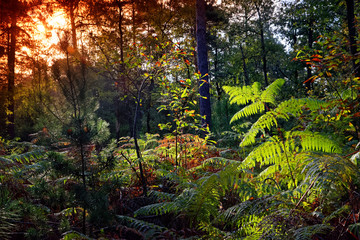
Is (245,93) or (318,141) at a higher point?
(245,93)

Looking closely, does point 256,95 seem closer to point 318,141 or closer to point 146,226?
point 318,141

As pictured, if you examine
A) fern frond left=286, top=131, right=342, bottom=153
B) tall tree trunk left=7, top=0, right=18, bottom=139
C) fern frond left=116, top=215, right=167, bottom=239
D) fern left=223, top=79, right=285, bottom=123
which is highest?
tall tree trunk left=7, top=0, right=18, bottom=139

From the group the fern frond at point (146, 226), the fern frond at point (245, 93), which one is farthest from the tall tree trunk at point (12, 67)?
the fern frond at point (245, 93)

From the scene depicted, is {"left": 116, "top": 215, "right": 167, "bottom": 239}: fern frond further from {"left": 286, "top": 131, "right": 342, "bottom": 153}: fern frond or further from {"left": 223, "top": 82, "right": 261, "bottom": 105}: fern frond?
{"left": 286, "top": 131, "right": 342, "bottom": 153}: fern frond

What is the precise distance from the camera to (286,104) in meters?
2.46

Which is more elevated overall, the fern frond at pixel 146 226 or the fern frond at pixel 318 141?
the fern frond at pixel 318 141

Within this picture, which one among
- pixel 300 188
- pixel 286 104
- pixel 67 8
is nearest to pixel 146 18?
pixel 67 8

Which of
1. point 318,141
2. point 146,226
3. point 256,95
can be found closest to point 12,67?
point 146,226

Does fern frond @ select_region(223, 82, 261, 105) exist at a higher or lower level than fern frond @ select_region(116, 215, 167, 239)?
higher

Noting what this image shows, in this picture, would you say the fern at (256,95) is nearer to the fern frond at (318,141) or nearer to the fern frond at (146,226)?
the fern frond at (318,141)

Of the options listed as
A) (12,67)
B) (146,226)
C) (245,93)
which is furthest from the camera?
(12,67)

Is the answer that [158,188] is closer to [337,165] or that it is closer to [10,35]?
[337,165]

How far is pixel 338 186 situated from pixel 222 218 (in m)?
0.89

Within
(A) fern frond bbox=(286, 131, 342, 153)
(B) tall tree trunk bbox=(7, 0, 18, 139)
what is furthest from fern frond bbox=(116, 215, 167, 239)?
(B) tall tree trunk bbox=(7, 0, 18, 139)
